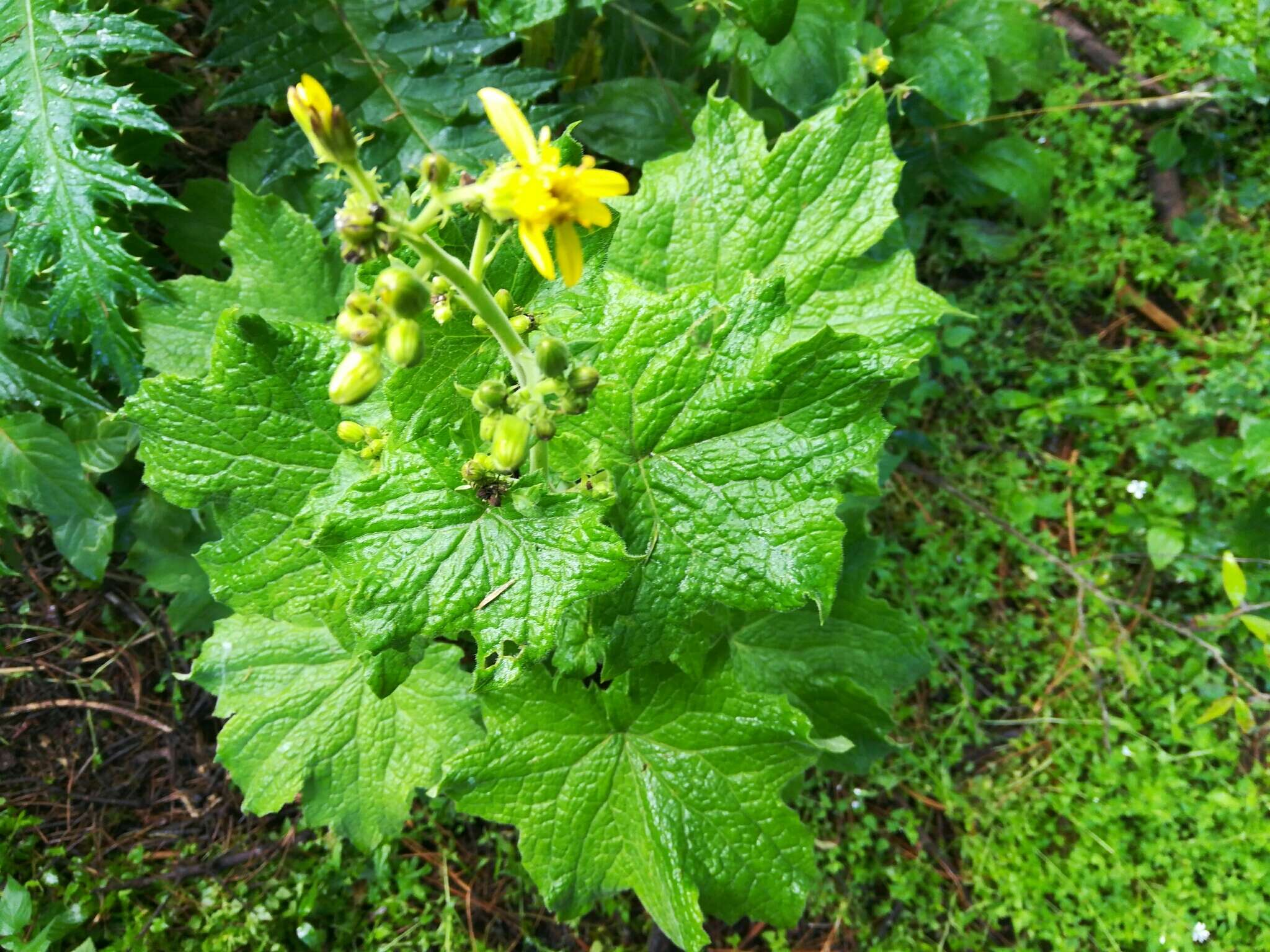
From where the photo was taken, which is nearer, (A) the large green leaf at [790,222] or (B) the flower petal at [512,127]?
(B) the flower petal at [512,127]

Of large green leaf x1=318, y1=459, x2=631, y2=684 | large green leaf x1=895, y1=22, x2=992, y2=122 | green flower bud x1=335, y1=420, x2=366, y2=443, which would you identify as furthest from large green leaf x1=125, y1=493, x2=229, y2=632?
large green leaf x1=895, y1=22, x2=992, y2=122

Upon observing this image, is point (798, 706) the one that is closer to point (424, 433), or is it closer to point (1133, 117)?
point (424, 433)

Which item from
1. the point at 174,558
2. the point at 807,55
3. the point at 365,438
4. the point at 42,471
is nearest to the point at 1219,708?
the point at 807,55

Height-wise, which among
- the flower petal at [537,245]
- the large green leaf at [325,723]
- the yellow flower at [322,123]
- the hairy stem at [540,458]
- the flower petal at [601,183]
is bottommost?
the large green leaf at [325,723]

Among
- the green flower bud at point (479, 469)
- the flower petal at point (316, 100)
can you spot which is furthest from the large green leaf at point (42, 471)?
the flower petal at point (316, 100)

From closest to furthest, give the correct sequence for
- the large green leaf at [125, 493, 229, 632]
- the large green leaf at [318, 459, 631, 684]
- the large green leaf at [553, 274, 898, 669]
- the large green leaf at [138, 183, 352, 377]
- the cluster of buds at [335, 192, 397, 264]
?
the cluster of buds at [335, 192, 397, 264] → the large green leaf at [318, 459, 631, 684] → the large green leaf at [553, 274, 898, 669] → the large green leaf at [138, 183, 352, 377] → the large green leaf at [125, 493, 229, 632]

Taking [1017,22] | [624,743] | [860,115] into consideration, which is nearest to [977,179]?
[1017,22]

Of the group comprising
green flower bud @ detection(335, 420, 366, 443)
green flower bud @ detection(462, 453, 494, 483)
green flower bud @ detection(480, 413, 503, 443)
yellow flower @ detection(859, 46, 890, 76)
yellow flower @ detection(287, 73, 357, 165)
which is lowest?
green flower bud @ detection(335, 420, 366, 443)

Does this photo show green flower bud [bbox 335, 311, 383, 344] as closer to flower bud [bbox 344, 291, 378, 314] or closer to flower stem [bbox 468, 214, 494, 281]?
flower bud [bbox 344, 291, 378, 314]

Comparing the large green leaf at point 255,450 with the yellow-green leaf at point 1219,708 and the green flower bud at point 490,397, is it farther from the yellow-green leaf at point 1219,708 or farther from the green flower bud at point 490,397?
the yellow-green leaf at point 1219,708
